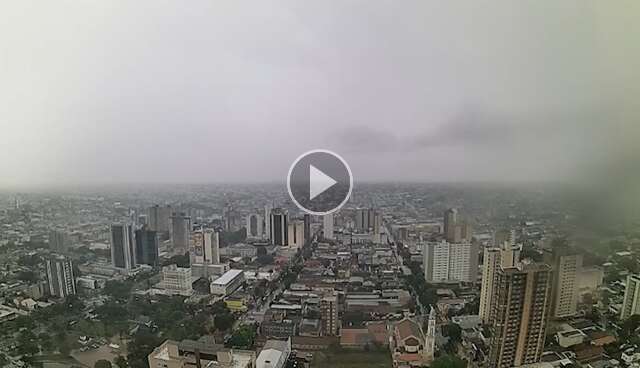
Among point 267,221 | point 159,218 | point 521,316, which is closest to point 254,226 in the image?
point 267,221

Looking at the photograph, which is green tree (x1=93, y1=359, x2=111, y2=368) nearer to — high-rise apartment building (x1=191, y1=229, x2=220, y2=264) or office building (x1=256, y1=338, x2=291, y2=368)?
high-rise apartment building (x1=191, y1=229, x2=220, y2=264)

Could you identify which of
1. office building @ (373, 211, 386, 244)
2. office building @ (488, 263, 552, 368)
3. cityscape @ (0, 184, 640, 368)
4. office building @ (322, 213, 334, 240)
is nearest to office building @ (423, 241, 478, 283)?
cityscape @ (0, 184, 640, 368)

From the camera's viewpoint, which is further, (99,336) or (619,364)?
(99,336)

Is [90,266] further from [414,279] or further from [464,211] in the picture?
[464,211]

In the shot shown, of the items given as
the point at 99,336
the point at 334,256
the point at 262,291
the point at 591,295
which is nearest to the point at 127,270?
the point at 99,336

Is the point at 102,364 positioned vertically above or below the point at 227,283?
below

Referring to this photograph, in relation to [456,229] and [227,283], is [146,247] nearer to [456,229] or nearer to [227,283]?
[227,283]

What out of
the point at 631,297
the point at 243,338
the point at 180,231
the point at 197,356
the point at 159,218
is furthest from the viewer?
the point at 180,231
